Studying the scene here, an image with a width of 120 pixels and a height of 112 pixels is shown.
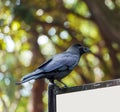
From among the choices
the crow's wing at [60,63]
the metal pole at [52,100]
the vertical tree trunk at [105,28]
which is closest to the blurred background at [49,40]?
the vertical tree trunk at [105,28]

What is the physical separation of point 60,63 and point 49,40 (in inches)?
95.2

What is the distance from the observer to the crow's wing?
155 cm

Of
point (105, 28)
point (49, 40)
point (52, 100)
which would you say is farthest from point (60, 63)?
point (49, 40)

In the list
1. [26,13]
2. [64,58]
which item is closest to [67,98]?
[64,58]

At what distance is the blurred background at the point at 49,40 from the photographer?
371 cm

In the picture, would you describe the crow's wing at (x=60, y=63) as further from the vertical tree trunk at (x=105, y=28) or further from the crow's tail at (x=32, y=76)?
the vertical tree trunk at (x=105, y=28)

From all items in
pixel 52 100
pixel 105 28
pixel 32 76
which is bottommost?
pixel 52 100

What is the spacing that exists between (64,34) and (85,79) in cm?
39

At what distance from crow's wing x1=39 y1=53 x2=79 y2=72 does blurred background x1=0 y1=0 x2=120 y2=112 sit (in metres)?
1.98

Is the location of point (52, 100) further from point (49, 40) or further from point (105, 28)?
point (49, 40)

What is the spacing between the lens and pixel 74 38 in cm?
384

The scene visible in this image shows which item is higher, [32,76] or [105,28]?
[105,28]

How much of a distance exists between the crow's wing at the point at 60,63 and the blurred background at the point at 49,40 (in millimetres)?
1975

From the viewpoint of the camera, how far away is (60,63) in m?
1.60
